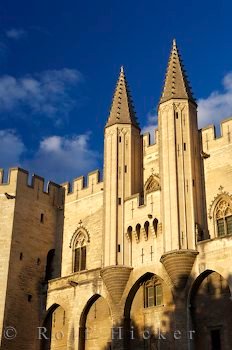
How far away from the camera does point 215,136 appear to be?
23672 millimetres

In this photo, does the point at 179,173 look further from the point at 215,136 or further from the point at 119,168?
the point at 119,168

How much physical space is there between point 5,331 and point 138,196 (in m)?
8.08

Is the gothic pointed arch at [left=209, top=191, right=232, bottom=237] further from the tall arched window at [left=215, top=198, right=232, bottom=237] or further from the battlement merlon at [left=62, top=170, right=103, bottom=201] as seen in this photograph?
the battlement merlon at [left=62, top=170, right=103, bottom=201]

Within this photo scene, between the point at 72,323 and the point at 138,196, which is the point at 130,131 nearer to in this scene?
the point at 138,196

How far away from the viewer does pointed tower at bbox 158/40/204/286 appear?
820 inches

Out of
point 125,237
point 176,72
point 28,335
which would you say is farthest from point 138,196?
point 28,335

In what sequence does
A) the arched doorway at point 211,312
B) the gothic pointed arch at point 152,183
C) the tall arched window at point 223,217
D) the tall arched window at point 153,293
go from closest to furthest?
the arched doorway at point 211,312
the tall arched window at point 223,217
the tall arched window at point 153,293
the gothic pointed arch at point 152,183

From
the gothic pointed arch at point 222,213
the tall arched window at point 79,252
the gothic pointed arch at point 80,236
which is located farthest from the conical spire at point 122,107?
the gothic pointed arch at point 222,213

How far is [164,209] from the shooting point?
864 inches

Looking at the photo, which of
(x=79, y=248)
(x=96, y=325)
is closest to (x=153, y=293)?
(x=96, y=325)

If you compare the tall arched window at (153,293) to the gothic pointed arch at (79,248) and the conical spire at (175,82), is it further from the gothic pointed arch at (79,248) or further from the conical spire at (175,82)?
the conical spire at (175,82)

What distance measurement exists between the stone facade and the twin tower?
0.15 feet

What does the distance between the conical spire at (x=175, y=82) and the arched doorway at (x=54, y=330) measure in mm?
10531

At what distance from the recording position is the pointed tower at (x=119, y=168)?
77.0ft
